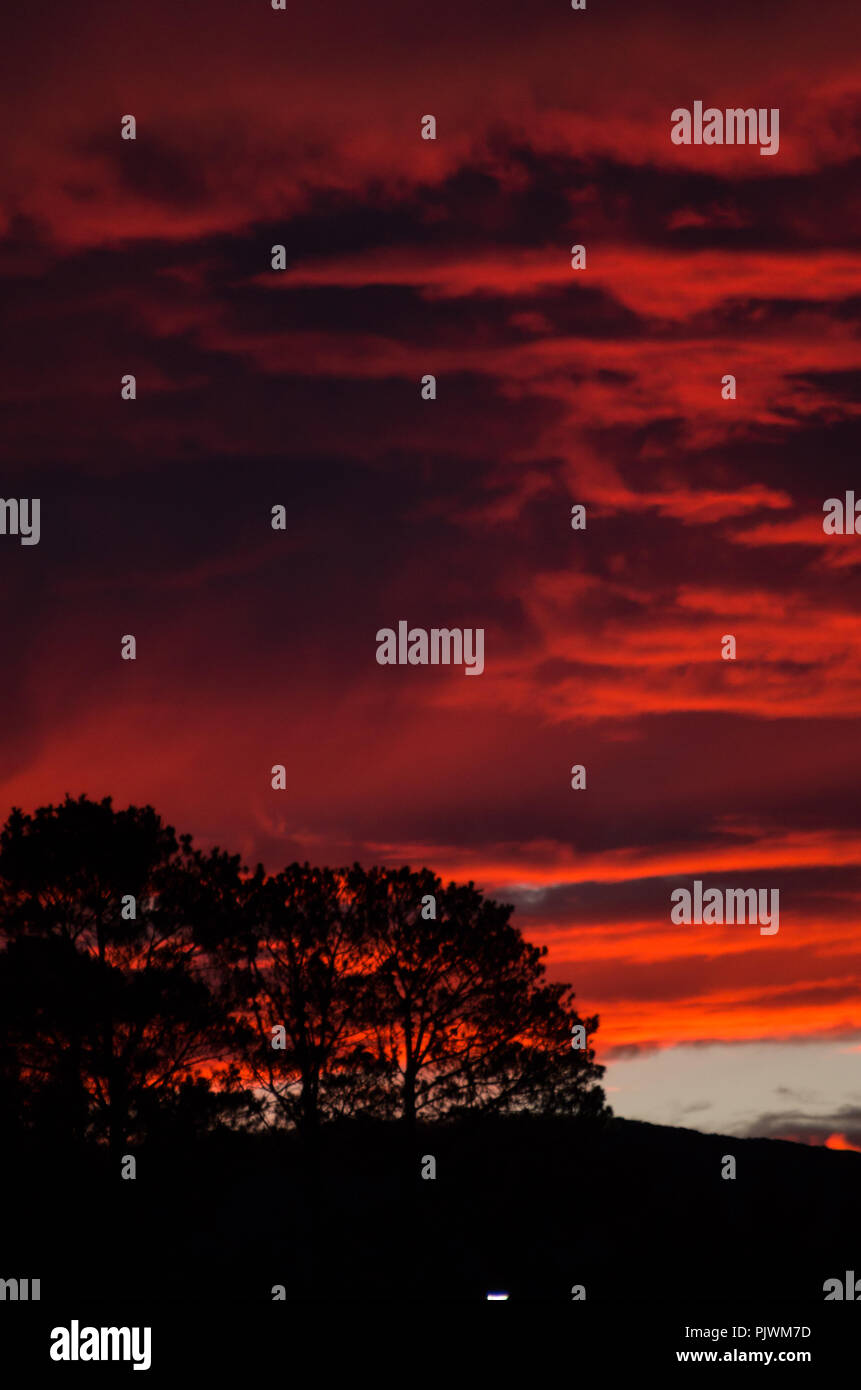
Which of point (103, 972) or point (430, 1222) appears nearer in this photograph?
point (103, 972)

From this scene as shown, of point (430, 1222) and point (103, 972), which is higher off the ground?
point (103, 972)

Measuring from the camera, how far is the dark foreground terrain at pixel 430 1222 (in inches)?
1446

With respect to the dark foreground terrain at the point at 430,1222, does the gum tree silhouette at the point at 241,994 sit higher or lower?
higher

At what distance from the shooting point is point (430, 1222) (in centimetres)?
5325

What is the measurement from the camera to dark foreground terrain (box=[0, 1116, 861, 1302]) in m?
36.7

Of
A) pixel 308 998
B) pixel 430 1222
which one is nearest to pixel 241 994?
pixel 308 998

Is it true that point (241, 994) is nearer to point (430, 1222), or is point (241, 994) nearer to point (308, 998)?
point (308, 998)

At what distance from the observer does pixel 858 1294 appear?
149ft

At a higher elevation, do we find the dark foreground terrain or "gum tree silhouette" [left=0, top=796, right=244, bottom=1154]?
"gum tree silhouette" [left=0, top=796, right=244, bottom=1154]

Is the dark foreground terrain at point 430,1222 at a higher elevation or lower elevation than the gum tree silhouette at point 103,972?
lower
